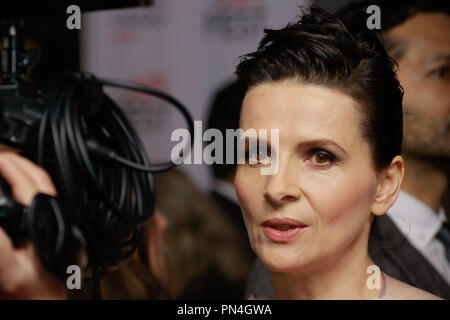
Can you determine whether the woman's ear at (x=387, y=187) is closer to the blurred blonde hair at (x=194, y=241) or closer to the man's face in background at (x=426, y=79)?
the man's face in background at (x=426, y=79)

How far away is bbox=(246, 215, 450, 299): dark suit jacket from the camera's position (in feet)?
3.51

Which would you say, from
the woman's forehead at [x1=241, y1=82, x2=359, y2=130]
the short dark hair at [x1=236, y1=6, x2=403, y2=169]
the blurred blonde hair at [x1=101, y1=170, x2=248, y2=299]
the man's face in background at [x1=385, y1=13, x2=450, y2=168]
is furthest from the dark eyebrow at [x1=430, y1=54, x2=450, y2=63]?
the blurred blonde hair at [x1=101, y1=170, x2=248, y2=299]

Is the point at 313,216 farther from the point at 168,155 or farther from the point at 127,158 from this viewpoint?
the point at 168,155

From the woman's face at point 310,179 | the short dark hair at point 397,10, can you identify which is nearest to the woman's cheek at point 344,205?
the woman's face at point 310,179

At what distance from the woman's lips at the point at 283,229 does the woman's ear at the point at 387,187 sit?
0.14 metres

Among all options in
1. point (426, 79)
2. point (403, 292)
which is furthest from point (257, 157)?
point (426, 79)

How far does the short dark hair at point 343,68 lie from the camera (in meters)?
0.95

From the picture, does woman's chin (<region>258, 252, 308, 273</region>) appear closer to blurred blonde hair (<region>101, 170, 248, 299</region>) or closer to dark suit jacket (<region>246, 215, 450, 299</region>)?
dark suit jacket (<region>246, 215, 450, 299</region>)

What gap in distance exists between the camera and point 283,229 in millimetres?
953

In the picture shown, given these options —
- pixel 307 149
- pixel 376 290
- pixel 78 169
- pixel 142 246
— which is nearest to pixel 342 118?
pixel 307 149

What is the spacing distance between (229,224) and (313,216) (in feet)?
2.47

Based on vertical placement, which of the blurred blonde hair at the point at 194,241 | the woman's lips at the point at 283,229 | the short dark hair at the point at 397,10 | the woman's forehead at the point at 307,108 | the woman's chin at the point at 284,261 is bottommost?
the blurred blonde hair at the point at 194,241

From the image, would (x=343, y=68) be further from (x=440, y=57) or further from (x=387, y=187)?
(x=440, y=57)

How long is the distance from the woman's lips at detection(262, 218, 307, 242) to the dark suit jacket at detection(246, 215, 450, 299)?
171mm
